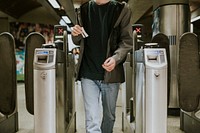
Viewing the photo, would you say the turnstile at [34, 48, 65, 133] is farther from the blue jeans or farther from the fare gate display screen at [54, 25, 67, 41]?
the fare gate display screen at [54, 25, 67, 41]

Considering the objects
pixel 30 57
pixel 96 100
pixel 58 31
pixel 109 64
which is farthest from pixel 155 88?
pixel 58 31

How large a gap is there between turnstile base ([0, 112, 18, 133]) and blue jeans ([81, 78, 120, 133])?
151 cm

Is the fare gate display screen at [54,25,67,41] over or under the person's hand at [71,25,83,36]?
over

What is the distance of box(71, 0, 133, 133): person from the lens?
2.24m

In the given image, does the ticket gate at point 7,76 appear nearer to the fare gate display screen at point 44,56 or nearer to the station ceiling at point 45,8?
the fare gate display screen at point 44,56

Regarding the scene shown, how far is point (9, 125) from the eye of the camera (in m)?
3.62

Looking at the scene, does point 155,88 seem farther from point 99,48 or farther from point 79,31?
point 79,31

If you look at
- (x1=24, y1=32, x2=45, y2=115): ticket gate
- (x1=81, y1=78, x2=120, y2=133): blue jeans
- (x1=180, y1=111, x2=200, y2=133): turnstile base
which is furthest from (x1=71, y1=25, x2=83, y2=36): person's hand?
(x1=180, y1=111, x2=200, y2=133): turnstile base

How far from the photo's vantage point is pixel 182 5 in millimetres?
5117

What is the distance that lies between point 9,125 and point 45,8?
975 centimetres

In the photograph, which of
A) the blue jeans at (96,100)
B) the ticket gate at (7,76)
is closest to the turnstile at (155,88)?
the blue jeans at (96,100)

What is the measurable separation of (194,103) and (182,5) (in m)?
2.41

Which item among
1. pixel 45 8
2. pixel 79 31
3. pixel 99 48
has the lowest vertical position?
pixel 99 48

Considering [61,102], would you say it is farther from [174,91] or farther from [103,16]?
[174,91]
